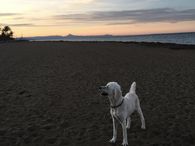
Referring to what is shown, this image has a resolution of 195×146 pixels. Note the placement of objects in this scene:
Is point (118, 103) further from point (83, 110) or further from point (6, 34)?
point (6, 34)

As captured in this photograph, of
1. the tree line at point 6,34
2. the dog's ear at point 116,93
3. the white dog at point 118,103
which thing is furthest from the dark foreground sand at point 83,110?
the tree line at point 6,34

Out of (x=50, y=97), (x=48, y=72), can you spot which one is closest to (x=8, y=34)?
(x=48, y=72)

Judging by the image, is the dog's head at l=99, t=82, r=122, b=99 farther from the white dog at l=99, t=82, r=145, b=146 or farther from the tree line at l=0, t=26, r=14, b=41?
the tree line at l=0, t=26, r=14, b=41

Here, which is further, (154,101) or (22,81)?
(22,81)

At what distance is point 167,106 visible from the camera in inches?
377

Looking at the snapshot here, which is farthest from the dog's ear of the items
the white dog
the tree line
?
the tree line

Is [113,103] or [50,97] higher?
[113,103]

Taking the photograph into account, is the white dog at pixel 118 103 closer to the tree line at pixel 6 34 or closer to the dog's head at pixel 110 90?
the dog's head at pixel 110 90

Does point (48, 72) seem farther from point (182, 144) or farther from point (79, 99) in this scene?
point (182, 144)

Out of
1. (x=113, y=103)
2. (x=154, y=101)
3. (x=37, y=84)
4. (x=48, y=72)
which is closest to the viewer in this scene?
(x=113, y=103)

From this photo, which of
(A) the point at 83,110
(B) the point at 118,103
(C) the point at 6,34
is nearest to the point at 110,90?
(B) the point at 118,103

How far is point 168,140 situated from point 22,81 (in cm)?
913

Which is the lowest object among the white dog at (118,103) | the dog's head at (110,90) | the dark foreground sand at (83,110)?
the dark foreground sand at (83,110)

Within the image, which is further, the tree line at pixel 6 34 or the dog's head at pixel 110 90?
the tree line at pixel 6 34
